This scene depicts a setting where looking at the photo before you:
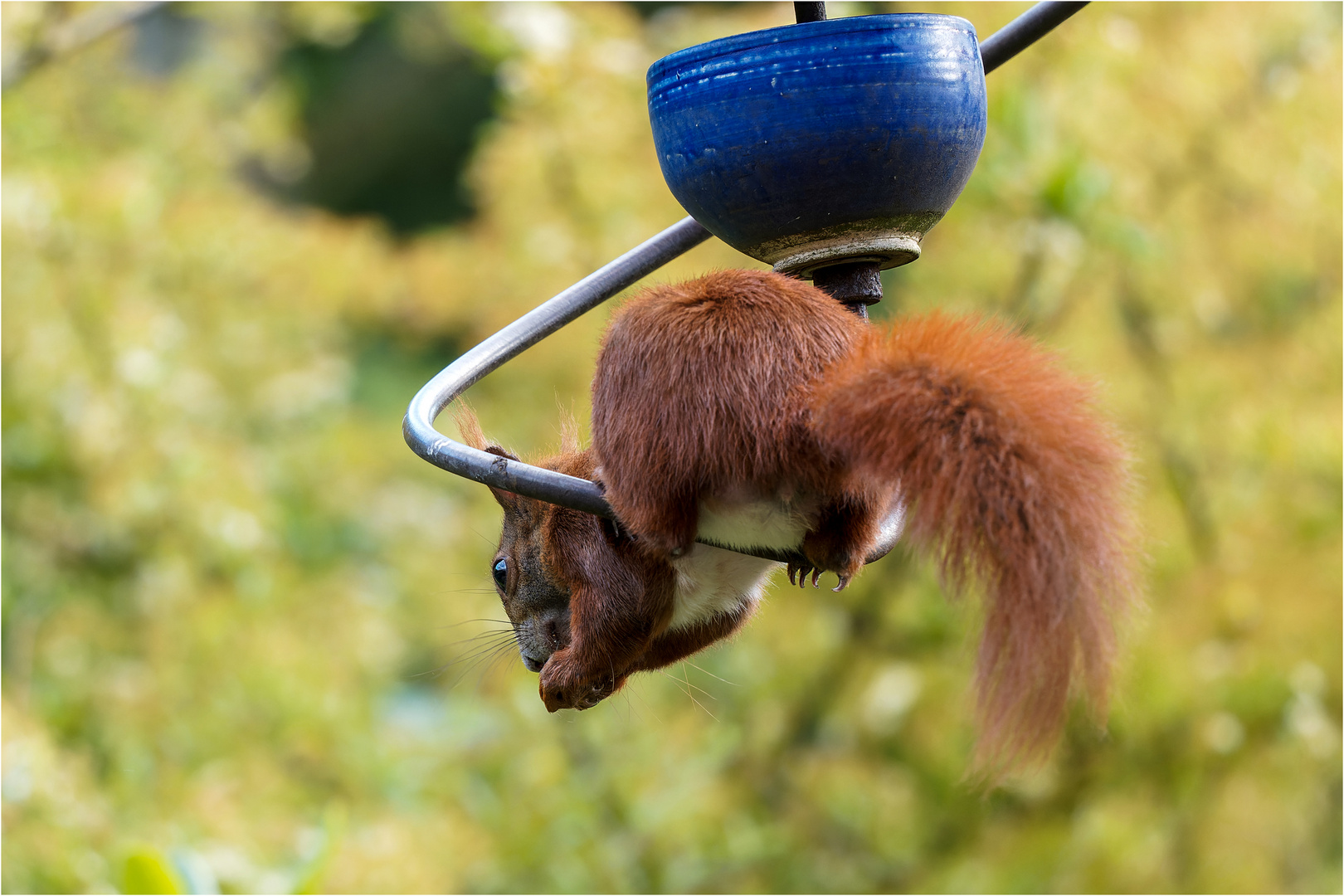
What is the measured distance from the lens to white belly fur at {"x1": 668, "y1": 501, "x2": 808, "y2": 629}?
678 millimetres

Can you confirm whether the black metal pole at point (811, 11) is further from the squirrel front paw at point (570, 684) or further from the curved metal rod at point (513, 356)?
the squirrel front paw at point (570, 684)

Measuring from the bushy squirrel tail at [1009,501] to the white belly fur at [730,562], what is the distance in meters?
0.09

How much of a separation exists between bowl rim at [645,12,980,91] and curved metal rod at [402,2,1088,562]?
0.54ft

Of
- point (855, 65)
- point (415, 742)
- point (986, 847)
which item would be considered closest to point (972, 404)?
point (855, 65)

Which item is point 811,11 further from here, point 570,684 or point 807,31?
point 570,684

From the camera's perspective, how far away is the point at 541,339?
2.84 ft

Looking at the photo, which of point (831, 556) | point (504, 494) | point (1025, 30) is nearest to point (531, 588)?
point (504, 494)

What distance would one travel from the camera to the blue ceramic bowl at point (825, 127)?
2.23 feet

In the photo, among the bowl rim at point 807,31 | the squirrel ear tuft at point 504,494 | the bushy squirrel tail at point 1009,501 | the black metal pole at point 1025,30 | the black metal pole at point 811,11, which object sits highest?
the bowl rim at point 807,31

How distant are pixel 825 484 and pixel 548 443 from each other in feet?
4.26

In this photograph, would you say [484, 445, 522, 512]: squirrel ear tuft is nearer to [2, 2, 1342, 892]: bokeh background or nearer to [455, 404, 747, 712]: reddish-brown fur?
[455, 404, 747, 712]: reddish-brown fur

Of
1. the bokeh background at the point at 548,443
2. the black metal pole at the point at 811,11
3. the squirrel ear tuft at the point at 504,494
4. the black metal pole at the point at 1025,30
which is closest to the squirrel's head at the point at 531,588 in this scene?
the squirrel ear tuft at the point at 504,494

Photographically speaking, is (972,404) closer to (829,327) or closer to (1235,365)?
(829,327)

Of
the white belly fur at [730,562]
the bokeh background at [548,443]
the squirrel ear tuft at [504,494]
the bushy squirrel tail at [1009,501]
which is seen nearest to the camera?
the bushy squirrel tail at [1009,501]
